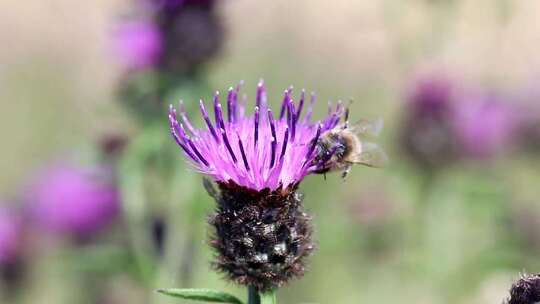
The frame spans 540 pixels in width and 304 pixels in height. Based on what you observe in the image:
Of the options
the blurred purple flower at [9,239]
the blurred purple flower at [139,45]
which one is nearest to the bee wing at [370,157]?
the blurred purple flower at [139,45]

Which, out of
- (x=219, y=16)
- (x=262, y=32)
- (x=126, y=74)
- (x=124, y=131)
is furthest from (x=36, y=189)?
(x=262, y=32)

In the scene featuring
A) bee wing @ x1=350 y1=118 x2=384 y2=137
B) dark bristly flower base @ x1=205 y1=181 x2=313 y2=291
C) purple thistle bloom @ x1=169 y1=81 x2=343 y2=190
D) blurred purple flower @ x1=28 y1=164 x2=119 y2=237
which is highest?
blurred purple flower @ x1=28 y1=164 x2=119 y2=237

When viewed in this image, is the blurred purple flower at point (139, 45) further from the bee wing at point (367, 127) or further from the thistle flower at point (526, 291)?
the thistle flower at point (526, 291)

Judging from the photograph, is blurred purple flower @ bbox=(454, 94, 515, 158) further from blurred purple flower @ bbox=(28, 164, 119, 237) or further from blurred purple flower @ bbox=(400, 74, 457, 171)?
blurred purple flower @ bbox=(28, 164, 119, 237)

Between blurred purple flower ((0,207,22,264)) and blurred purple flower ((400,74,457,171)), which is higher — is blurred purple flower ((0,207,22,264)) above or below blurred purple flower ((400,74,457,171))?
below

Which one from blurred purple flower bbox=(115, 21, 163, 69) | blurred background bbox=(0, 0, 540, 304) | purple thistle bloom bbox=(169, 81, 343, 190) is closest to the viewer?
purple thistle bloom bbox=(169, 81, 343, 190)

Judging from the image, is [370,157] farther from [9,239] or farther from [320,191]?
[320,191]

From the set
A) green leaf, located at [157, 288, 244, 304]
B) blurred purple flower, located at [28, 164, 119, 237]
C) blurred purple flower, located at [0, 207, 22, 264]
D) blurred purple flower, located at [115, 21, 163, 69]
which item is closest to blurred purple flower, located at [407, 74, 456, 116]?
blurred purple flower, located at [115, 21, 163, 69]

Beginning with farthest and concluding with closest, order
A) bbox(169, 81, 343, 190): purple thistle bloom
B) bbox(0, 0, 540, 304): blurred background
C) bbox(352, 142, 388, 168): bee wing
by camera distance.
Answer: bbox(0, 0, 540, 304): blurred background < bbox(352, 142, 388, 168): bee wing < bbox(169, 81, 343, 190): purple thistle bloom
